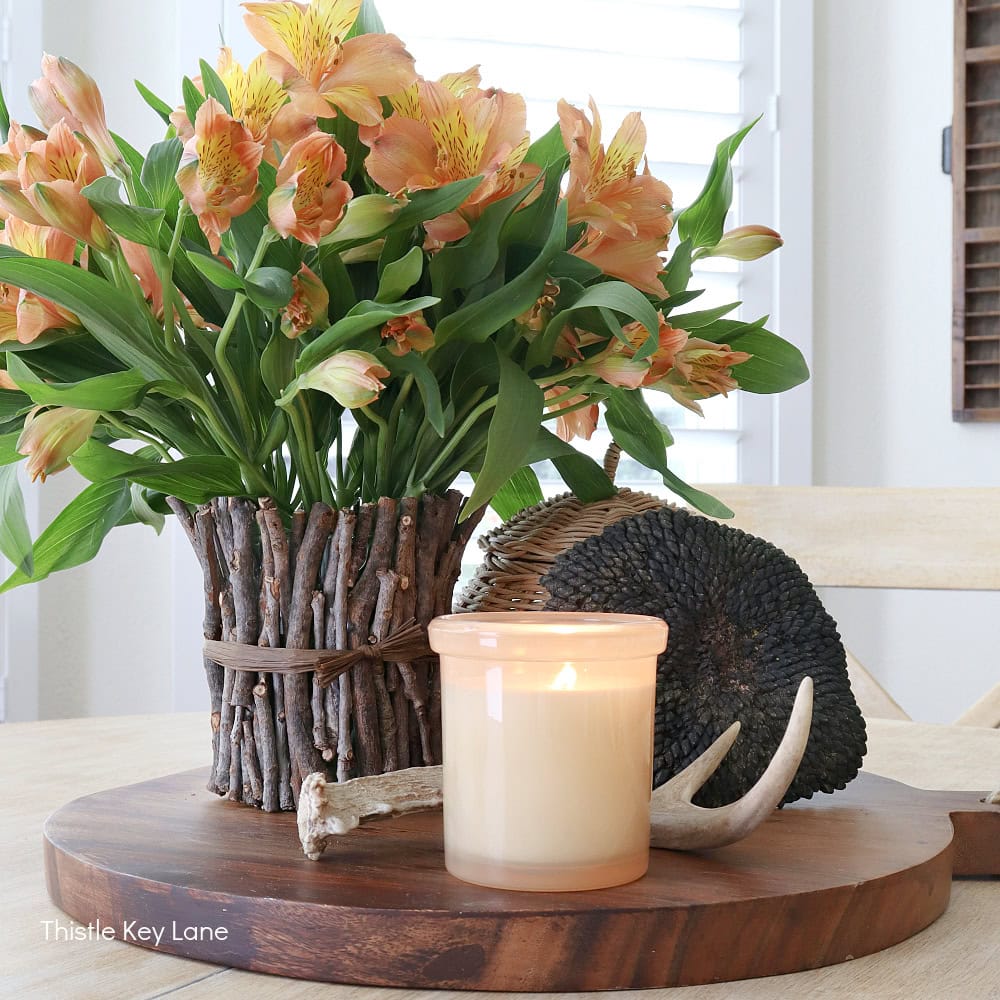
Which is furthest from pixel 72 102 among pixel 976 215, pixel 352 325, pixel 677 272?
pixel 976 215

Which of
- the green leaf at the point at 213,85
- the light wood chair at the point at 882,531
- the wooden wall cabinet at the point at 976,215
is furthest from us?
the wooden wall cabinet at the point at 976,215

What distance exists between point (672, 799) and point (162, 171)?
0.30 m

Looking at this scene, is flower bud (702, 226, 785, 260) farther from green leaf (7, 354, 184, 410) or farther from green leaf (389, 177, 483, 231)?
green leaf (7, 354, 184, 410)

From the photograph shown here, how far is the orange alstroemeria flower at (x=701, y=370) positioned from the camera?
489 millimetres

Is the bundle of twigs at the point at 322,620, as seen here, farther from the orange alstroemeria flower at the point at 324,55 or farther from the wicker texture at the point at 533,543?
the orange alstroemeria flower at the point at 324,55

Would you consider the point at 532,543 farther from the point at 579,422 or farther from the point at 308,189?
the point at 308,189

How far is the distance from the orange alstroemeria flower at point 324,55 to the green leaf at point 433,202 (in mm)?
38

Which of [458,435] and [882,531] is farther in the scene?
[882,531]

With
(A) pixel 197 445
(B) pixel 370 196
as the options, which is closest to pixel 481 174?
(B) pixel 370 196

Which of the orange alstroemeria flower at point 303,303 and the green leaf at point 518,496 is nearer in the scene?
the orange alstroemeria flower at point 303,303

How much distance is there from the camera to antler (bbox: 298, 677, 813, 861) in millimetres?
394

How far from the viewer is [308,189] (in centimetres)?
39

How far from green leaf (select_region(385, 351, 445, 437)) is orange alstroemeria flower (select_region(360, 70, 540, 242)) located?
0.16 feet

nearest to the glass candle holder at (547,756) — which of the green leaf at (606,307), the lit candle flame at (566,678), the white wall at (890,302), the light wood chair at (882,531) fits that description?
the lit candle flame at (566,678)
